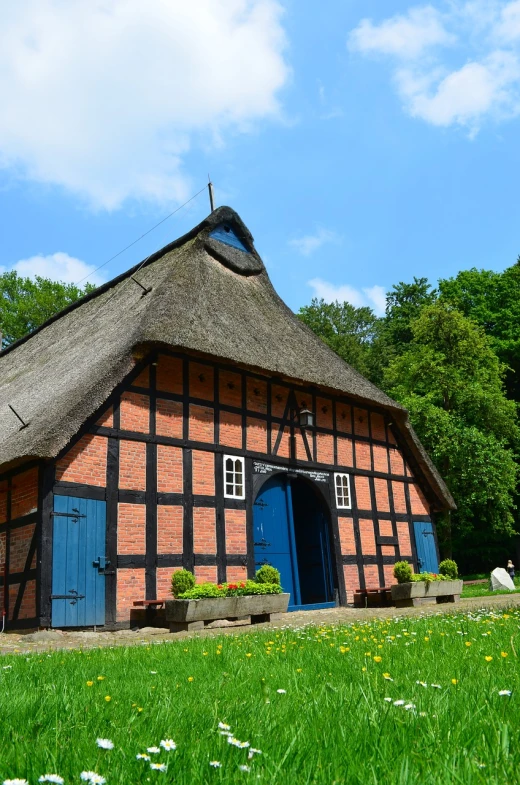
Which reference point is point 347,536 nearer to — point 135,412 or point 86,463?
point 135,412

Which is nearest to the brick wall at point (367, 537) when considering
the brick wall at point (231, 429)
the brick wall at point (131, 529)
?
the brick wall at point (231, 429)

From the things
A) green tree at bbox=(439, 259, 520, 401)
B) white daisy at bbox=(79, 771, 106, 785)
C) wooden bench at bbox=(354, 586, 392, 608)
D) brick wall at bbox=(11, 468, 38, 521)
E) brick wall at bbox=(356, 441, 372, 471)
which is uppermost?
green tree at bbox=(439, 259, 520, 401)

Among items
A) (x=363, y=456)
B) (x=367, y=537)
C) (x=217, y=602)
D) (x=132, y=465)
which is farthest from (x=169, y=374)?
(x=367, y=537)

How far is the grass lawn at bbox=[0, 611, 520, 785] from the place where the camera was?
1903mm

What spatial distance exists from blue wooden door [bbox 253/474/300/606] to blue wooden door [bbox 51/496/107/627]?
3.68 m

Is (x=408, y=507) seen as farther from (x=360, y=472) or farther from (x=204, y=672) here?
(x=204, y=672)

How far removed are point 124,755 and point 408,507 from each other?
52.1 ft

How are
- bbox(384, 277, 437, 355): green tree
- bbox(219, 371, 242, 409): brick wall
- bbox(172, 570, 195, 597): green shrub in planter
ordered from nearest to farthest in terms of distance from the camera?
bbox(172, 570, 195, 597): green shrub in planter
bbox(219, 371, 242, 409): brick wall
bbox(384, 277, 437, 355): green tree

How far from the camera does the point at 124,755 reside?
203 centimetres

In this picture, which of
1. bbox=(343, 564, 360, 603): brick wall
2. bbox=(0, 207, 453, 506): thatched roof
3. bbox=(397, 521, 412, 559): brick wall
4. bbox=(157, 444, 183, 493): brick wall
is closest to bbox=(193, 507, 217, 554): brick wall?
bbox=(157, 444, 183, 493): brick wall

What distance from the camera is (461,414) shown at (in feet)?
82.3

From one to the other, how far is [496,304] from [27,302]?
2252cm

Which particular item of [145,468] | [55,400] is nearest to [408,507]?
[145,468]

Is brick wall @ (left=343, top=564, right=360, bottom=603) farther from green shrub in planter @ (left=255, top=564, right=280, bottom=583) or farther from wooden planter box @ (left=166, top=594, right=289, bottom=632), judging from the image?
wooden planter box @ (left=166, top=594, right=289, bottom=632)
